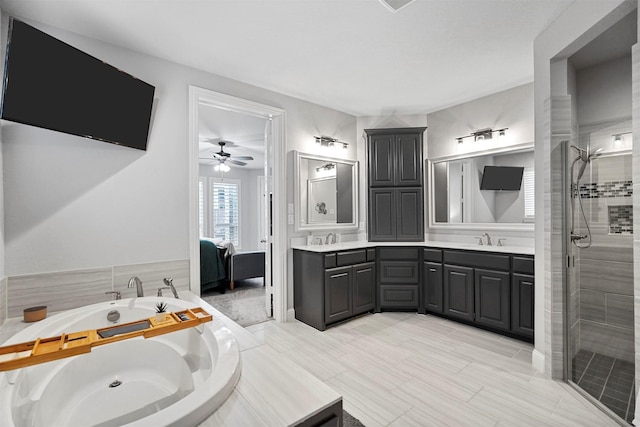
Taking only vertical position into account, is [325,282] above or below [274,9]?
below

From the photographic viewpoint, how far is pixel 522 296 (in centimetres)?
275

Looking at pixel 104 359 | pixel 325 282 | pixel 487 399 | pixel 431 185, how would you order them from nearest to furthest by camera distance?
pixel 104 359
pixel 487 399
pixel 325 282
pixel 431 185

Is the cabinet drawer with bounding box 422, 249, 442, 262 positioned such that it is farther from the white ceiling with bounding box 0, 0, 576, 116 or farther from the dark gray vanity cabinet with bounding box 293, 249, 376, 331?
the white ceiling with bounding box 0, 0, 576, 116

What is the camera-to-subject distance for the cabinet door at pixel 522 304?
2705 millimetres

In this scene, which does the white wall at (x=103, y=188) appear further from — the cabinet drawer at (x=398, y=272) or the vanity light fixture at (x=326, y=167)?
the cabinet drawer at (x=398, y=272)

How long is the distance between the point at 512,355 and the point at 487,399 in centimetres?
80

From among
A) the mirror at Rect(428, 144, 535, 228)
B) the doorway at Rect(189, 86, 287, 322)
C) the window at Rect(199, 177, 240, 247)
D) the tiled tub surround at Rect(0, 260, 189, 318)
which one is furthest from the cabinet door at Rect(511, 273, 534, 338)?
the window at Rect(199, 177, 240, 247)

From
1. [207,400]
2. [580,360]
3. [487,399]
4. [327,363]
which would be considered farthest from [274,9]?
[580,360]

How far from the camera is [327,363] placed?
8.16ft

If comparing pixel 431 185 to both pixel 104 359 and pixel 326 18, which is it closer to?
pixel 326 18

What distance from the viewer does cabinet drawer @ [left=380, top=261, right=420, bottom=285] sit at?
361 centimetres

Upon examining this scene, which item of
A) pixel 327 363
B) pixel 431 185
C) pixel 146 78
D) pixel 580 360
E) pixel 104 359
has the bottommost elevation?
pixel 327 363

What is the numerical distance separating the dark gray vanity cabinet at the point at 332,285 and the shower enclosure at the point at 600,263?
188 cm

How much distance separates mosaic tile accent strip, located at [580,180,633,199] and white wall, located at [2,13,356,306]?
3.15m
